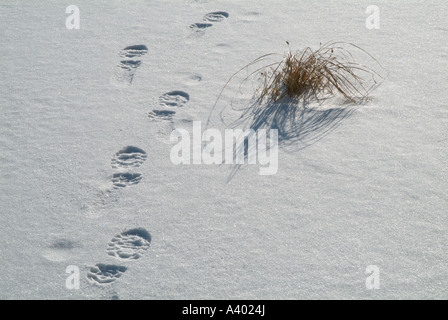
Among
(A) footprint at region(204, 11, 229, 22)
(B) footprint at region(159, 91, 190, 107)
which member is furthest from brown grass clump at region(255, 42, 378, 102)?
(A) footprint at region(204, 11, 229, 22)

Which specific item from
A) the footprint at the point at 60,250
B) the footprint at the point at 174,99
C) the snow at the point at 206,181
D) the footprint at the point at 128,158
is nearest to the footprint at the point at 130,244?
the snow at the point at 206,181

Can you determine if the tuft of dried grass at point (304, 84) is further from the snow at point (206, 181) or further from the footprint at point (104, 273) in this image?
the footprint at point (104, 273)

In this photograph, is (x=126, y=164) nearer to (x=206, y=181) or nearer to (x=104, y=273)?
(x=206, y=181)

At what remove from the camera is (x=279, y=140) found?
2.34 m

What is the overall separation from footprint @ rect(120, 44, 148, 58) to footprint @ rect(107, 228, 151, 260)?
1.37m

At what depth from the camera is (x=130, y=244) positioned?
187 centimetres

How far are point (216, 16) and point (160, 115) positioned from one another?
113 cm

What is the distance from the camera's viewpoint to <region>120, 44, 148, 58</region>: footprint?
3.00 m

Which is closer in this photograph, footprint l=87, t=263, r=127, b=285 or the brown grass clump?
footprint l=87, t=263, r=127, b=285

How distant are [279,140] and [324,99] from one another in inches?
15.9

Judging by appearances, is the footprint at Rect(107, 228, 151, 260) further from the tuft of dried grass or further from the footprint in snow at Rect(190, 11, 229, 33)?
the footprint in snow at Rect(190, 11, 229, 33)

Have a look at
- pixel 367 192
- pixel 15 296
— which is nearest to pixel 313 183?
pixel 367 192

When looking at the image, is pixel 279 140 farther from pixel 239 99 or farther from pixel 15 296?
pixel 15 296
